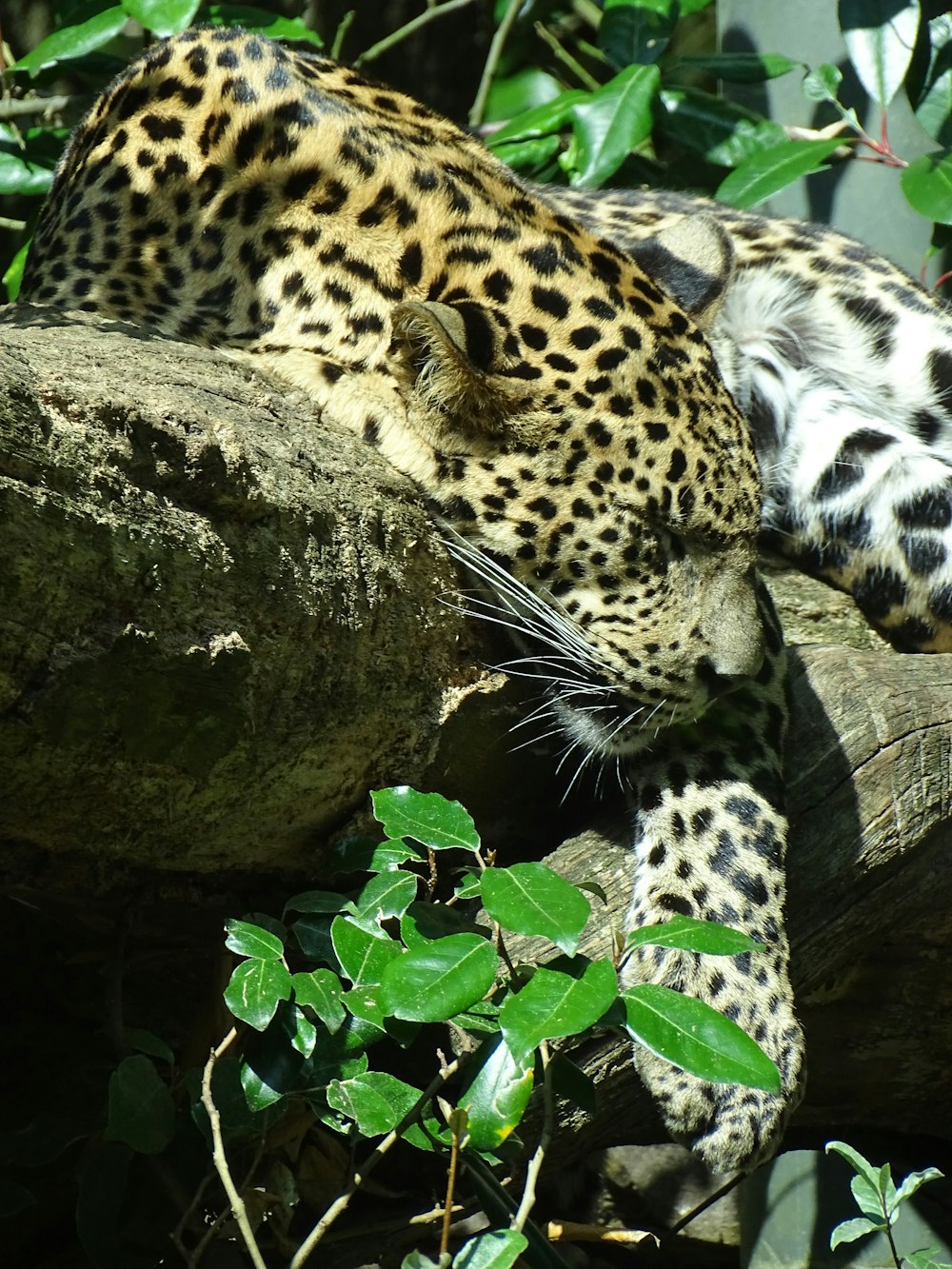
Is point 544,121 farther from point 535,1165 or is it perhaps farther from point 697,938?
point 535,1165

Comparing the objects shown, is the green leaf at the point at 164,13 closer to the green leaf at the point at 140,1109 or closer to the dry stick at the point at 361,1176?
the green leaf at the point at 140,1109

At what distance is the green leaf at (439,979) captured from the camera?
7.27ft

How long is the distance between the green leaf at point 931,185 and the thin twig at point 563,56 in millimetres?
2704

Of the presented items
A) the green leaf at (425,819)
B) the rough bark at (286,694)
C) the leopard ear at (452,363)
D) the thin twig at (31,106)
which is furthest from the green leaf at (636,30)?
the green leaf at (425,819)

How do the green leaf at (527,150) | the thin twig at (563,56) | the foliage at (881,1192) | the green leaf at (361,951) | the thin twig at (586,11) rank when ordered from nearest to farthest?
1. the green leaf at (361,951)
2. the foliage at (881,1192)
3. the green leaf at (527,150)
4. the thin twig at (563,56)
5. the thin twig at (586,11)

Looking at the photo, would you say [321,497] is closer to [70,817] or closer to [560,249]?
[70,817]

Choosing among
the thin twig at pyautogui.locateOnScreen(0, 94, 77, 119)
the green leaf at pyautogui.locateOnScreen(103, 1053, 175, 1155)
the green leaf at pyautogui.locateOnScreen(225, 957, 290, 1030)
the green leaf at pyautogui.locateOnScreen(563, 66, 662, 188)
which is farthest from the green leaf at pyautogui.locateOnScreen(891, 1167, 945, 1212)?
the thin twig at pyautogui.locateOnScreen(0, 94, 77, 119)

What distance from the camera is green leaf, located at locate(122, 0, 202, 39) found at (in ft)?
16.9

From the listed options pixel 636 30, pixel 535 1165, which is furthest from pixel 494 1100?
pixel 636 30

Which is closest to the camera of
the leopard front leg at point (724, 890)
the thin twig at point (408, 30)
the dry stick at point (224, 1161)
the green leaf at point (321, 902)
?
the dry stick at point (224, 1161)

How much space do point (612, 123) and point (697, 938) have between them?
14.1 feet

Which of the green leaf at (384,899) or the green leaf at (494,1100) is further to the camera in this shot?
the green leaf at (384,899)

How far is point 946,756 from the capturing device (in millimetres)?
3535

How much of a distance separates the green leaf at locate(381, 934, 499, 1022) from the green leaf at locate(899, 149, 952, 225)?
3.87 meters
